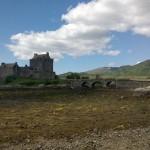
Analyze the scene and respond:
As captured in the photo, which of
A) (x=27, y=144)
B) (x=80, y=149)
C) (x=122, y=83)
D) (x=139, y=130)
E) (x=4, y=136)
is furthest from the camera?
(x=122, y=83)

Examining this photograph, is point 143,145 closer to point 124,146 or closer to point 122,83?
point 124,146

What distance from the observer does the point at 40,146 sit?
Result: 25.1m

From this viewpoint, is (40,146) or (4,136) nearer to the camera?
(40,146)

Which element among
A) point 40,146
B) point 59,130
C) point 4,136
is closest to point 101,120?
point 59,130

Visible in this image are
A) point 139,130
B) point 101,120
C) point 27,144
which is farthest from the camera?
point 101,120

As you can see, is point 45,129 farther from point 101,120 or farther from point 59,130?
point 101,120

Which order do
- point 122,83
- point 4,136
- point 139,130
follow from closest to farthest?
point 4,136
point 139,130
point 122,83

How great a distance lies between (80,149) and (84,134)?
637 centimetres

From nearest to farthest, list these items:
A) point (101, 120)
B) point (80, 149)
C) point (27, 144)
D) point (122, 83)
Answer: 1. point (80, 149)
2. point (27, 144)
3. point (101, 120)
4. point (122, 83)

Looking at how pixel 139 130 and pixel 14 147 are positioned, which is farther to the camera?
pixel 139 130

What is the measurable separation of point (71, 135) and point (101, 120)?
1019 centimetres

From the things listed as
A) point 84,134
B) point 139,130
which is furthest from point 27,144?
point 139,130

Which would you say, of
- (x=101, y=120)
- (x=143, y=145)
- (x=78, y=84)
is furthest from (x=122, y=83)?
(x=143, y=145)

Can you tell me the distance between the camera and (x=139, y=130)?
1264 inches
